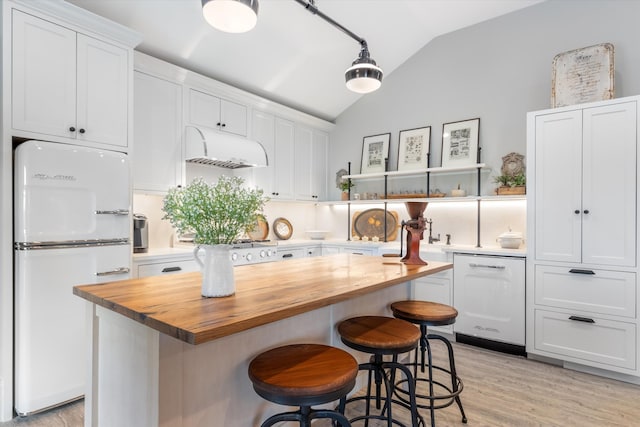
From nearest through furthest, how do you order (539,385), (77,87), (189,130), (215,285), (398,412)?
(215,285)
(398,412)
(77,87)
(539,385)
(189,130)


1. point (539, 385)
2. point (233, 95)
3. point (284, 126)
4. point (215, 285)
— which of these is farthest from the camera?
point (284, 126)

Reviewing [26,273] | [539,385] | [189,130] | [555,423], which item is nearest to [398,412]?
[555,423]

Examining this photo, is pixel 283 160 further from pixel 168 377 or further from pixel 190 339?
pixel 190 339

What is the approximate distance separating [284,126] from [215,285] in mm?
3562

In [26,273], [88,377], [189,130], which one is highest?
[189,130]

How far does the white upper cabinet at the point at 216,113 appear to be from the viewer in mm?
A: 3572

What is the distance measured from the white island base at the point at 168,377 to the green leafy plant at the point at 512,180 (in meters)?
3.04

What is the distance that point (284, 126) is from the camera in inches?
182

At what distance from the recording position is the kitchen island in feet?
3.74

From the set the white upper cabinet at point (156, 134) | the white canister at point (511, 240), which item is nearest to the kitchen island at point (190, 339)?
the white upper cabinet at point (156, 134)

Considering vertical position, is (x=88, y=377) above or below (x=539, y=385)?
above

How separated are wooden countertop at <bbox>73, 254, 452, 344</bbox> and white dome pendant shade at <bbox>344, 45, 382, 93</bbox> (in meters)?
1.24

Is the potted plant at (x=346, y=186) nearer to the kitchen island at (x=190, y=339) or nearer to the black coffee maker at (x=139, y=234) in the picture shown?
the black coffee maker at (x=139, y=234)

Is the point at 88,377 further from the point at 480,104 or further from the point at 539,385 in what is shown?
the point at 480,104
